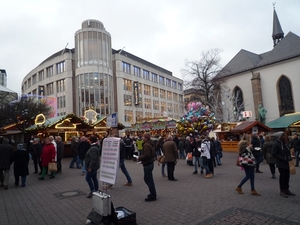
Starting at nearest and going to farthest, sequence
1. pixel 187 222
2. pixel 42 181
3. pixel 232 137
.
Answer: pixel 187 222 → pixel 42 181 → pixel 232 137

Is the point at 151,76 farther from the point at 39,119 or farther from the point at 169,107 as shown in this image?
the point at 39,119

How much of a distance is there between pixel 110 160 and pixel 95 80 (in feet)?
143

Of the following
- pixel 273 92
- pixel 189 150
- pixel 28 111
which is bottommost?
pixel 189 150

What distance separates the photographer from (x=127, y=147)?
1670cm

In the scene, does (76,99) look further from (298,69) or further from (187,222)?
(187,222)

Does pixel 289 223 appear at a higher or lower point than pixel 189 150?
lower

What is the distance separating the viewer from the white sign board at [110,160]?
14.8 ft

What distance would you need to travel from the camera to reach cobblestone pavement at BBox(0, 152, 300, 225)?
4.82 metres

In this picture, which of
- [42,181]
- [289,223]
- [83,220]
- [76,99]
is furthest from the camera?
[76,99]

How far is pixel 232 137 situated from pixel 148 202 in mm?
18228

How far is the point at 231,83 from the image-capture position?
133ft

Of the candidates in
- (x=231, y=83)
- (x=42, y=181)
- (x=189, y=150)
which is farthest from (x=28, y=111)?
(x=231, y=83)

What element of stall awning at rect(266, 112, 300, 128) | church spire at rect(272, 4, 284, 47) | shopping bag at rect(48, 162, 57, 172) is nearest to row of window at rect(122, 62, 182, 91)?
church spire at rect(272, 4, 284, 47)

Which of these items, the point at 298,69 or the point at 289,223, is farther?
the point at 298,69
